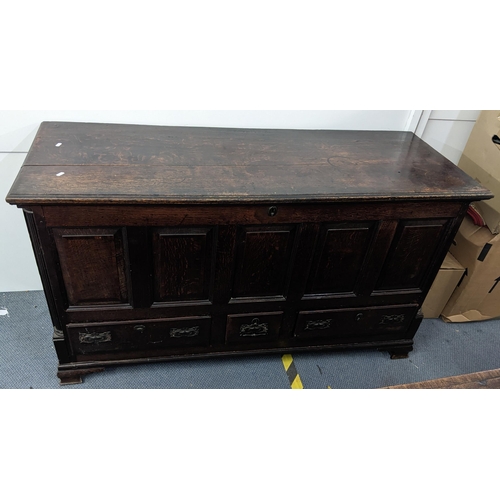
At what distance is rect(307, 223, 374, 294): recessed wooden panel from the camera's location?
160 cm

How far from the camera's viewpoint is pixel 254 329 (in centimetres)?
183

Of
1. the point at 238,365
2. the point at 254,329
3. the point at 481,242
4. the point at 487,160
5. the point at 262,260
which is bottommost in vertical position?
the point at 238,365

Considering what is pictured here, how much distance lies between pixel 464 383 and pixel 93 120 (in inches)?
64.1

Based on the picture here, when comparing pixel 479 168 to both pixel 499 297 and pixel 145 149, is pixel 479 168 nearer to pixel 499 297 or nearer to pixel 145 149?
pixel 499 297

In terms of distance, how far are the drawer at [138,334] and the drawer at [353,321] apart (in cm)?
43

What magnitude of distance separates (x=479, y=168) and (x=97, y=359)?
1.94 metres

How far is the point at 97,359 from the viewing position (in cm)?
179

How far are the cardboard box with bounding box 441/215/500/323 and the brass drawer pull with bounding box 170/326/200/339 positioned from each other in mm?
1370

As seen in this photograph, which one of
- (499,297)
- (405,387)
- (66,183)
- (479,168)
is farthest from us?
(499,297)

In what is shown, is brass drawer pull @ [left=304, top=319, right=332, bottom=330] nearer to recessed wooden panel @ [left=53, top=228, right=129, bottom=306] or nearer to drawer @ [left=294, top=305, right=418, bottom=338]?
drawer @ [left=294, top=305, right=418, bottom=338]

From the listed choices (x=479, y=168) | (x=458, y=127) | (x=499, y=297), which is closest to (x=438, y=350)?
(x=499, y=297)

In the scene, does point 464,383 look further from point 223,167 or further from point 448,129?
point 448,129

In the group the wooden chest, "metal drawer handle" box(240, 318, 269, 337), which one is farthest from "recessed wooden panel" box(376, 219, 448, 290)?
"metal drawer handle" box(240, 318, 269, 337)

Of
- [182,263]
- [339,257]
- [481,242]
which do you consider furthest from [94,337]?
[481,242]
